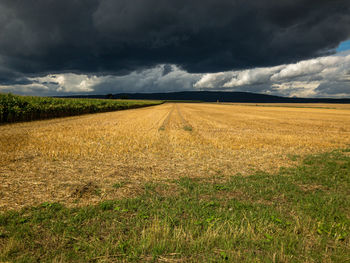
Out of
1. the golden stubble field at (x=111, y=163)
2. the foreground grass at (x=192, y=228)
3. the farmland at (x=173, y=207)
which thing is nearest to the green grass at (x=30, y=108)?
the golden stubble field at (x=111, y=163)

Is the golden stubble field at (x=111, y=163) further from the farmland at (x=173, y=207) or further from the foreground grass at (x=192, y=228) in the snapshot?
the foreground grass at (x=192, y=228)

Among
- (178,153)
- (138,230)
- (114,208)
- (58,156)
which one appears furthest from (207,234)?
(58,156)

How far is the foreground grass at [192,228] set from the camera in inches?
155

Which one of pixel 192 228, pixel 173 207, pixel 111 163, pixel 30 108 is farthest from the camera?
pixel 30 108

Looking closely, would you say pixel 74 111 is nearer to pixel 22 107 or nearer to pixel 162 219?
pixel 22 107

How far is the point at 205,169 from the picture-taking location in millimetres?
9375

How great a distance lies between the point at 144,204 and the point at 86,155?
6856 millimetres

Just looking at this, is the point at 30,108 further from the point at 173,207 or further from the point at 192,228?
the point at 192,228

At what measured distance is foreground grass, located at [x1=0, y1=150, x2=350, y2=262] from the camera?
394cm

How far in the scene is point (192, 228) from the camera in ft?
15.4

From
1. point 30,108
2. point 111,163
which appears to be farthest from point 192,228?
point 30,108

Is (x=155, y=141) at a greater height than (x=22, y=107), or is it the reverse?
(x=22, y=107)

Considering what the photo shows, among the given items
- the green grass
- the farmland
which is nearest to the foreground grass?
the farmland

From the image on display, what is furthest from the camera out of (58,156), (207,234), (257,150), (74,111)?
(74,111)
